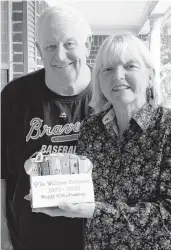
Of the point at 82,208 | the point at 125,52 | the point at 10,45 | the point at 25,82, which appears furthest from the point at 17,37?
the point at 82,208

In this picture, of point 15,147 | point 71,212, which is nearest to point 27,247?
point 15,147

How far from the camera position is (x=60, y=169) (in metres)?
1.21

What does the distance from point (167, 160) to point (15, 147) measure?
0.77 meters

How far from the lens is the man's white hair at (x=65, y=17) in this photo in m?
1.54

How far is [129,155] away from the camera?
127 centimetres

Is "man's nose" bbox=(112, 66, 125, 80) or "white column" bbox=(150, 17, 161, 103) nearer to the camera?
"man's nose" bbox=(112, 66, 125, 80)

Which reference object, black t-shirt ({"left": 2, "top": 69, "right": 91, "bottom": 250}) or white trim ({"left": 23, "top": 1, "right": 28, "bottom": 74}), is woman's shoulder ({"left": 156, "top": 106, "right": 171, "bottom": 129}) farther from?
white trim ({"left": 23, "top": 1, "right": 28, "bottom": 74})

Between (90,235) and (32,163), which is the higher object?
(32,163)

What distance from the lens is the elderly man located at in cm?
155

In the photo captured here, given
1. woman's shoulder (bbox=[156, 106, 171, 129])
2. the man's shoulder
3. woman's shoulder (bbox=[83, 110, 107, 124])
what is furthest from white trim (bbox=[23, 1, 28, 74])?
woman's shoulder (bbox=[156, 106, 171, 129])

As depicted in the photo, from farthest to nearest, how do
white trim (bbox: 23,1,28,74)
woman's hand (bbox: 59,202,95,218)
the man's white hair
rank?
white trim (bbox: 23,1,28,74) → the man's white hair → woman's hand (bbox: 59,202,95,218)

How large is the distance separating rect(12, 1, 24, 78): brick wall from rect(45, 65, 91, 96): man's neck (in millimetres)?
307

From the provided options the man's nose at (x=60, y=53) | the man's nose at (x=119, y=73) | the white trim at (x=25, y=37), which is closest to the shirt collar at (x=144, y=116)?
the man's nose at (x=119, y=73)

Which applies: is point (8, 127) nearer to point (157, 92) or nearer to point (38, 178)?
point (38, 178)
